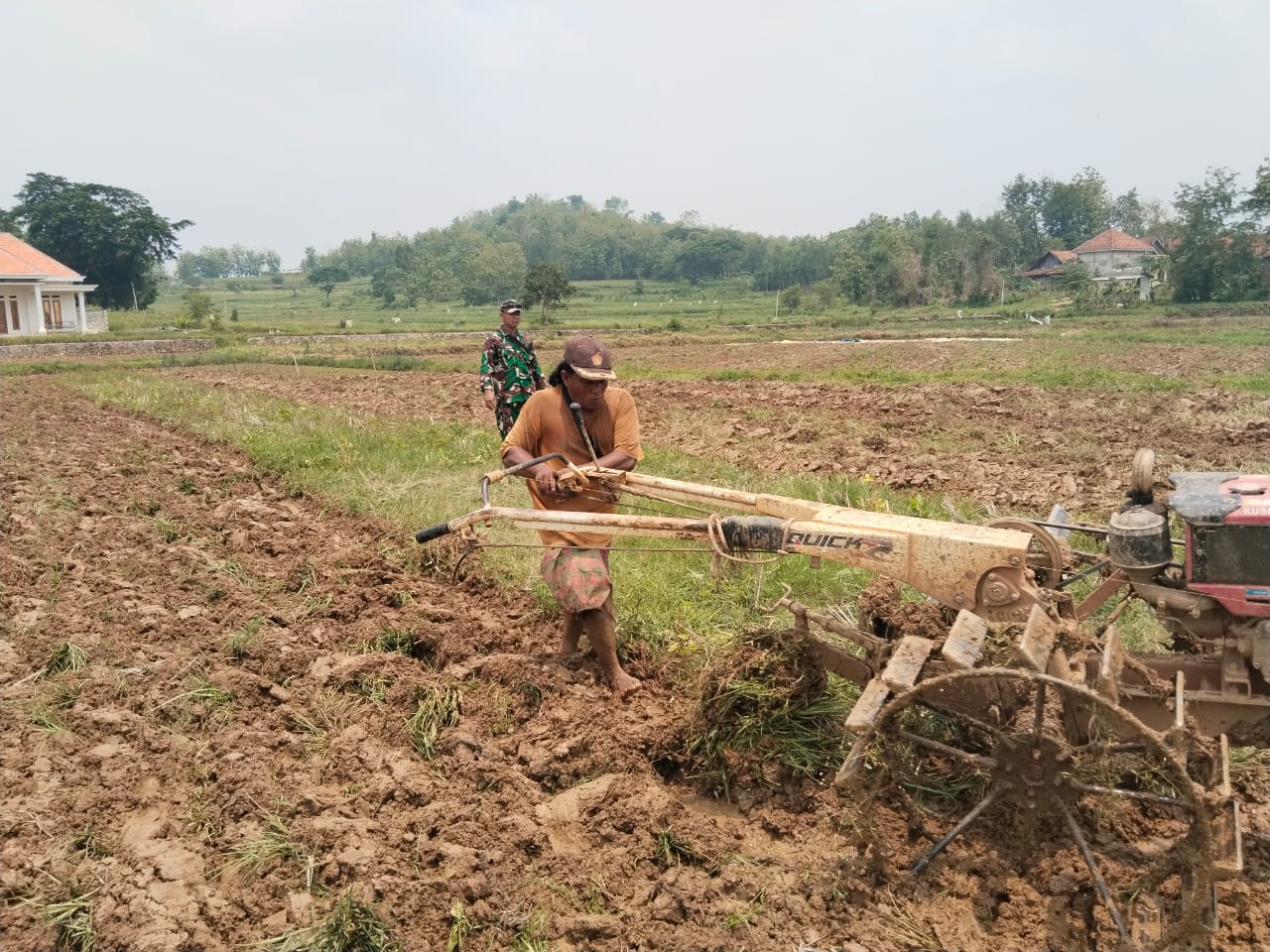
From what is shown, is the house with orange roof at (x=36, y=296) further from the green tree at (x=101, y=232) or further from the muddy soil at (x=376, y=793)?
the muddy soil at (x=376, y=793)

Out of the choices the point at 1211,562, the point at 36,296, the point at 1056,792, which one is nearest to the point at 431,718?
the point at 1056,792

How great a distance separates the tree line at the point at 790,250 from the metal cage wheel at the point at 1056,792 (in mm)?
48563

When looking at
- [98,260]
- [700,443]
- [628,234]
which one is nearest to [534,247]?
[628,234]

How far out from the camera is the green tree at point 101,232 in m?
58.3

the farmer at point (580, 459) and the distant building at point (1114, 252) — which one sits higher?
the distant building at point (1114, 252)

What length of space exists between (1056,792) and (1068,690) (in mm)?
437

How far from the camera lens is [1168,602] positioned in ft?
11.8

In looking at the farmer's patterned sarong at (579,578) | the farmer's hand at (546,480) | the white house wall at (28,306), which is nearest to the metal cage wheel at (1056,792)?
the farmer's patterned sarong at (579,578)

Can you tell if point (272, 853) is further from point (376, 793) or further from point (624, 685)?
point (624, 685)

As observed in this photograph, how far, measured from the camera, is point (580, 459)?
5.22 meters

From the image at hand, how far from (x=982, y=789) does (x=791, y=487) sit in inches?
204

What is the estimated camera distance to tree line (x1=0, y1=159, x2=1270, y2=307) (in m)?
46.8

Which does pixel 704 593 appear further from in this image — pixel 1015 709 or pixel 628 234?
pixel 628 234

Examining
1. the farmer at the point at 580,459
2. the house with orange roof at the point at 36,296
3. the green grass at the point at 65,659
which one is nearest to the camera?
the farmer at the point at 580,459
